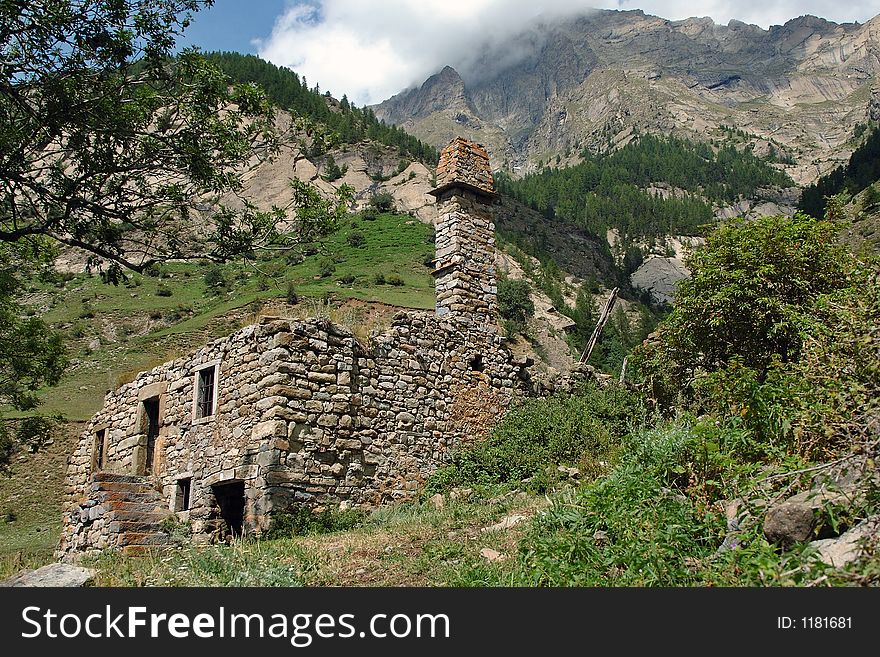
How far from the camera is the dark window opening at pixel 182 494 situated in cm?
1225

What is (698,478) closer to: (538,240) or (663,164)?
(538,240)

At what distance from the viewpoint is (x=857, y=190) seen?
5991 cm

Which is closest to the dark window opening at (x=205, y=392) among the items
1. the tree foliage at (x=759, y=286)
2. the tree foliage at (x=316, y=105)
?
the tree foliage at (x=759, y=286)

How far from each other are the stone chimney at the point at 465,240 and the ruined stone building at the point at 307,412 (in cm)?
3

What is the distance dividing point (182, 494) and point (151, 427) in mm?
2109

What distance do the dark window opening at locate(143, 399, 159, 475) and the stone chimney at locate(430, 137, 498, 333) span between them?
5.89 m

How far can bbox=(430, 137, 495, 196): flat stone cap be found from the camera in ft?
48.3

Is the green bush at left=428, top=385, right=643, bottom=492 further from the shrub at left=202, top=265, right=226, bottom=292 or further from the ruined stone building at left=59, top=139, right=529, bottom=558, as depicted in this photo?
the shrub at left=202, top=265, right=226, bottom=292

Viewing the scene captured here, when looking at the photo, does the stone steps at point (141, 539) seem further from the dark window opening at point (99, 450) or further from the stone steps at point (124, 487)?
the dark window opening at point (99, 450)

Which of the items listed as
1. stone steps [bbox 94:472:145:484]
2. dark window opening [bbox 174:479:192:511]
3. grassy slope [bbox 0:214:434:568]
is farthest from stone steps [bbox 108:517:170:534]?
grassy slope [bbox 0:214:434:568]

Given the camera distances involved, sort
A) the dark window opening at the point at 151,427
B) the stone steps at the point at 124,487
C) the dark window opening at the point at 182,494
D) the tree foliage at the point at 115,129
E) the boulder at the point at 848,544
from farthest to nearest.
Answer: the dark window opening at the point at 151,427
the dark window opening at the point at 182,494
the stone steps at the point at 124,487
the tree foliage at the point at 115,129
the boulder at the point at 848,544

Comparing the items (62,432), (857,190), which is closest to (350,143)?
(857,190)

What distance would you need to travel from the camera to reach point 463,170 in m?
14.8

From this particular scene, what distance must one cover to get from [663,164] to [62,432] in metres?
121
